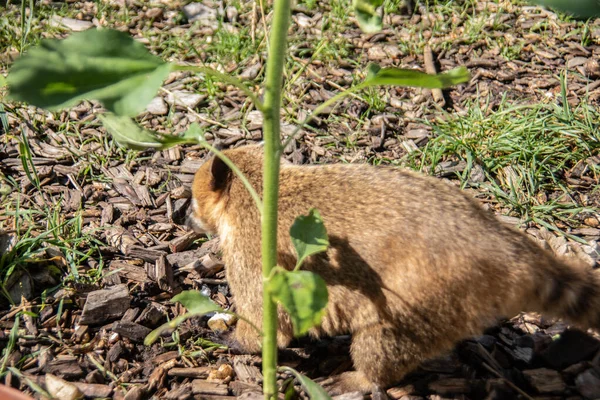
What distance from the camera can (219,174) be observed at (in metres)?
4.08

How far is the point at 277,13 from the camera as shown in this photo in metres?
2.26

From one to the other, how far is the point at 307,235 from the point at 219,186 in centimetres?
154

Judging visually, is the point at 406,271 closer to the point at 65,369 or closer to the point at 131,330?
the point at 131,330

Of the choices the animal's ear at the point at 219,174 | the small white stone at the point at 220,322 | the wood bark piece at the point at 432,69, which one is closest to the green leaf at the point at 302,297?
the animal's ear at the point at 219,174

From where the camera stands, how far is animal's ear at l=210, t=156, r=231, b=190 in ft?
13.1

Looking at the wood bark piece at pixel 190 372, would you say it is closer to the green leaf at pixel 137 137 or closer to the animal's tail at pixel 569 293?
the green leaf at pixel 137 137

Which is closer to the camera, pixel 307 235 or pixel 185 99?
pixel 307 235

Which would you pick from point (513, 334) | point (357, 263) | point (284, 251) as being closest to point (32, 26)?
point (284, 251)

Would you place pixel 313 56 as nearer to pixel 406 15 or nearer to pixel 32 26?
pixel 406 15

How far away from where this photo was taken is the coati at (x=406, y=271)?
11.0 feet

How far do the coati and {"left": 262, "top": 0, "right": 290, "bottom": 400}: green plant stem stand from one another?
79 cm

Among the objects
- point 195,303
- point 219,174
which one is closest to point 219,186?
point 219,174

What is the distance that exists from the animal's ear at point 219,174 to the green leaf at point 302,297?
1703 millimetres

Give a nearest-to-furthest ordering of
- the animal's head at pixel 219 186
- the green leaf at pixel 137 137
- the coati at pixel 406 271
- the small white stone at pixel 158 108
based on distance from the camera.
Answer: the green leaf at pixel 137 137 < the coati at pixel 406 271 < the animal's head at pixel 219 186 < the small white stone at pixel 158 108
